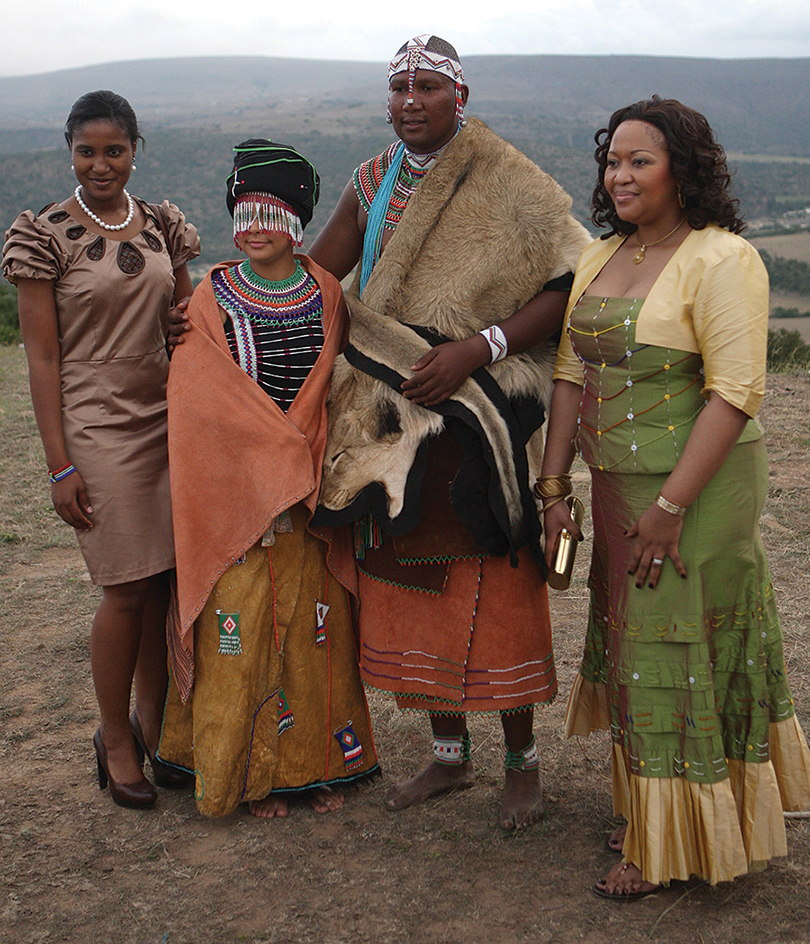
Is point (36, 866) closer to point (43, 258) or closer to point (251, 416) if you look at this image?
point (251, 416)

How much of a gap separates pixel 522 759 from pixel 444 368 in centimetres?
127

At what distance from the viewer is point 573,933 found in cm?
238

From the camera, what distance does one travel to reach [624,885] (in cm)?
248

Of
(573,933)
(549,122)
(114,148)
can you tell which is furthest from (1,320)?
(549,122)

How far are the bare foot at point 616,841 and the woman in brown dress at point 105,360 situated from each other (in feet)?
5.02

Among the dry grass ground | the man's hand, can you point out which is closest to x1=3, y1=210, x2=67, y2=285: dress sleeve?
the man's hand

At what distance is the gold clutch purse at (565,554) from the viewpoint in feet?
8.25

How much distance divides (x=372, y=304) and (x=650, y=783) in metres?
1.47

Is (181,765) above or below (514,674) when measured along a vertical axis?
below

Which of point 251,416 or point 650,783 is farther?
point 251,416

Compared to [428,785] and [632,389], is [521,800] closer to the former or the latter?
[428,785]

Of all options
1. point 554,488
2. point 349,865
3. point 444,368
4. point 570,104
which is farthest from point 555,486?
point 570,104

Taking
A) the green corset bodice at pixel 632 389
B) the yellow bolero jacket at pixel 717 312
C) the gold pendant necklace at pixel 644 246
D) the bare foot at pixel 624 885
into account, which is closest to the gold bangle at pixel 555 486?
the green corset bodice at pixel 632 389

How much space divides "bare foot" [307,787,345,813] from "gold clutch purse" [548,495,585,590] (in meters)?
1.07
